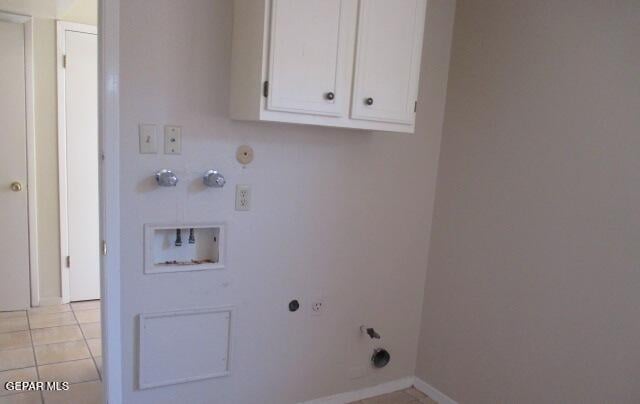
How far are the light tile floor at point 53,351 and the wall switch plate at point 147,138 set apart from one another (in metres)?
1.43

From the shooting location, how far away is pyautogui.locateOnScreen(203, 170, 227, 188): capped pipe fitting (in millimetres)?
1839

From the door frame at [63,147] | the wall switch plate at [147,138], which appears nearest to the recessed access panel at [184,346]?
the wall switch plate at [147,138]

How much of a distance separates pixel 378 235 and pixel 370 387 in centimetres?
90

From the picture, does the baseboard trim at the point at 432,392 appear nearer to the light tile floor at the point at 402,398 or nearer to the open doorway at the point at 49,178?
the light tile floor at the point at 402,398

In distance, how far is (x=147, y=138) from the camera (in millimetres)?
1741

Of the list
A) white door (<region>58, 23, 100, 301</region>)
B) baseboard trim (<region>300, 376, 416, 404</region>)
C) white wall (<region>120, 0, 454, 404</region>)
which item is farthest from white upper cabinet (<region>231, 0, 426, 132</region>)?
white door (<region>58, 23, 100, 301</region>)

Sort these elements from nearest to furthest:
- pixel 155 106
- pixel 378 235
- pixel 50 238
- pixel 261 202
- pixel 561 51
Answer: pixel 155 106 → pixel 561 51 → pixel 261 202 → pixel 378 235 → pixel 50 238

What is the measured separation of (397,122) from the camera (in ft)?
6.24

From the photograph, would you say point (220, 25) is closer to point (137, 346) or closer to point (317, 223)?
point (317, 223)

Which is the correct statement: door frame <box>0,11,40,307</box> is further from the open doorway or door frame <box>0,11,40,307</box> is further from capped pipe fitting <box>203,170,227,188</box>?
capped pipe fitting <box>203,170,227,188</box>

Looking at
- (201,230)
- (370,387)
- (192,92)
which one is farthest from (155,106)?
(370,387)

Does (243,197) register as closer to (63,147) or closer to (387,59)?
(387,59)

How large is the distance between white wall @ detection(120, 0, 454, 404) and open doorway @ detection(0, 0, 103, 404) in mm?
1296

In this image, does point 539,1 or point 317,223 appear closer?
point 539,1
